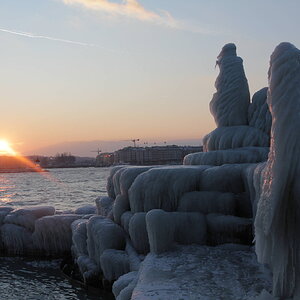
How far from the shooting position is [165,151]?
140 m

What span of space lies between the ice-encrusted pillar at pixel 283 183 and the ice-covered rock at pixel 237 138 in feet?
24.6

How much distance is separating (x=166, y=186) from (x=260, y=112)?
4.89 metres

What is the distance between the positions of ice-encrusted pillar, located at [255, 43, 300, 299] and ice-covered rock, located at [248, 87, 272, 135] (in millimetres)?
8127

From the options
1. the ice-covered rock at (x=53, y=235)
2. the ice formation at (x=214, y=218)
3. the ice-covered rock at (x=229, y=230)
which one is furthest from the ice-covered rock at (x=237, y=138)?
the ice-covered rock at (x=53, y=235)

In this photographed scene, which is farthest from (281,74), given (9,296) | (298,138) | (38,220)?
(38,220)

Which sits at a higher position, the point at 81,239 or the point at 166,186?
the point at 166,186

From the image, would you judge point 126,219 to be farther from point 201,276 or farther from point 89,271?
point 201,276

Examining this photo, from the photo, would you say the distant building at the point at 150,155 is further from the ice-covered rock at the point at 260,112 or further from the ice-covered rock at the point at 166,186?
the ice-covered rock at the point at 166,186

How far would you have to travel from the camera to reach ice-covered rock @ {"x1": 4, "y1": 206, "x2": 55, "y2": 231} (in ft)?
60.0

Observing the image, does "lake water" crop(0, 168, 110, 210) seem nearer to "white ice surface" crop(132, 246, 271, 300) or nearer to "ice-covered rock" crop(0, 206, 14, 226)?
"ice-covered rock" crop(0, 206, 14, 226)

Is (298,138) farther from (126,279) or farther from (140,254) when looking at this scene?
(140,254)

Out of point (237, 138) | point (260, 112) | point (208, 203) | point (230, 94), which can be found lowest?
point (208, 203)

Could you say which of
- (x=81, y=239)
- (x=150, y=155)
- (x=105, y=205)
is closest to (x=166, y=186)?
(x=105, y=205)

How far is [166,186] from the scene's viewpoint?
10.8 metres
